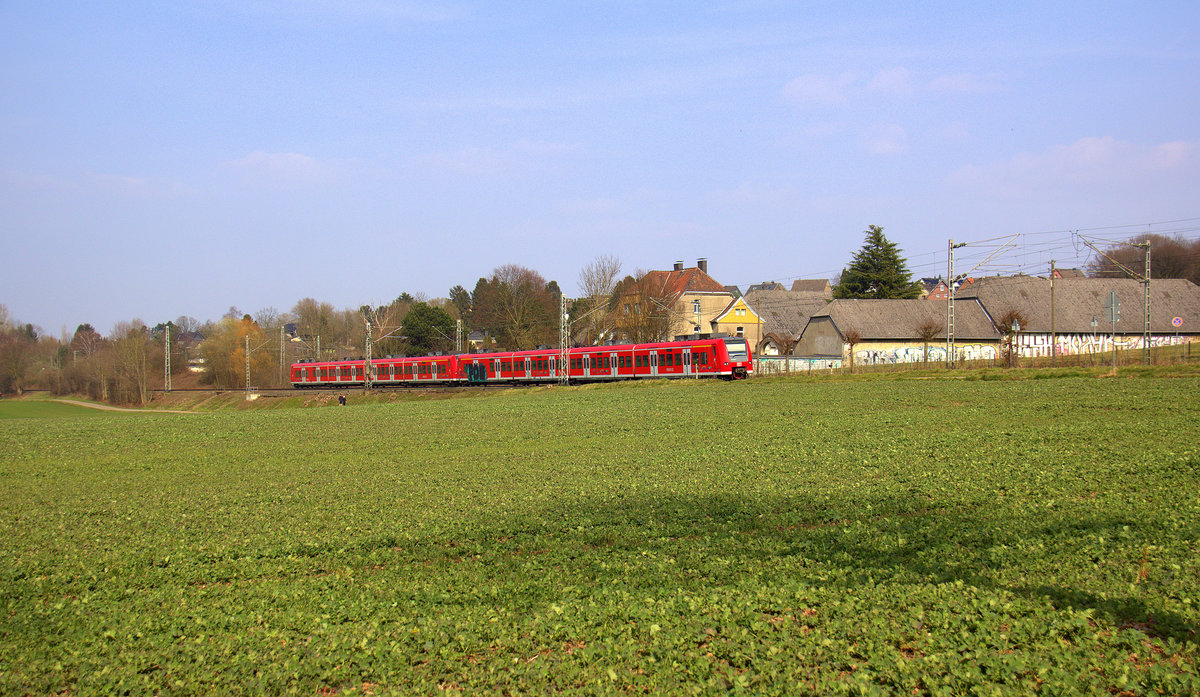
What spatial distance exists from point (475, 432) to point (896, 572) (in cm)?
1901

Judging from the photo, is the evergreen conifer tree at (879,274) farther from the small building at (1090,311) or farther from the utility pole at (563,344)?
the utility pole at (563,344)

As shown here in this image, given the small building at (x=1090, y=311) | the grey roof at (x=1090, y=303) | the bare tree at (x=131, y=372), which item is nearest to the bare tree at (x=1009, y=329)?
the small building at (x=1090, y=311)

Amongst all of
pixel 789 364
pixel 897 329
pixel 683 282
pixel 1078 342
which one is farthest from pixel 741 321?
pixel 1078 342

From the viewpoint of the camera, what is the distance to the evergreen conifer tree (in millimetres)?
82812

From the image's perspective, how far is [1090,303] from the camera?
70875 millimetres

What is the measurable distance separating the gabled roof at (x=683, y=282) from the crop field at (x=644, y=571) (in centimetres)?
7187

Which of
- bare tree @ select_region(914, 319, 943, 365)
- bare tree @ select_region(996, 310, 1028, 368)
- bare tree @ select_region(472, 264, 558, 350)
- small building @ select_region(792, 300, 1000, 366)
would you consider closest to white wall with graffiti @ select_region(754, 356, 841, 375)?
small building @ select_region(792, 300, 1000, 366)

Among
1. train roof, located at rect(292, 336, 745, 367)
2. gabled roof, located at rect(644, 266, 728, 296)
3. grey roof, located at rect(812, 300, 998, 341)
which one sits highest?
gabled roof, located at rect(644, 266, 728, 296)

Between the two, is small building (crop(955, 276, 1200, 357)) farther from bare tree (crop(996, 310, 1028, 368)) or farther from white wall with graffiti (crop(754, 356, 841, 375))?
white wall with graffiti (crop(754, 356, 841, 375))

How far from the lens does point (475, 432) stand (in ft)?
83.9

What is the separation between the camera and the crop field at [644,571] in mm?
5992

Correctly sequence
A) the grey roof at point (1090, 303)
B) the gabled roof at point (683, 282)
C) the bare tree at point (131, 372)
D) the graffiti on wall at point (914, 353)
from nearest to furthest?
the graffiti on wall at point (914, 353), the grey roof at point (1090, 303), the bare tree at point (131, 372), the gabled roof at point (683, 282)

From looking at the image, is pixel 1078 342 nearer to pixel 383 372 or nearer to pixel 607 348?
pixel 607 348

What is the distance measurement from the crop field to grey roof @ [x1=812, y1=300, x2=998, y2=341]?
5119 cm
